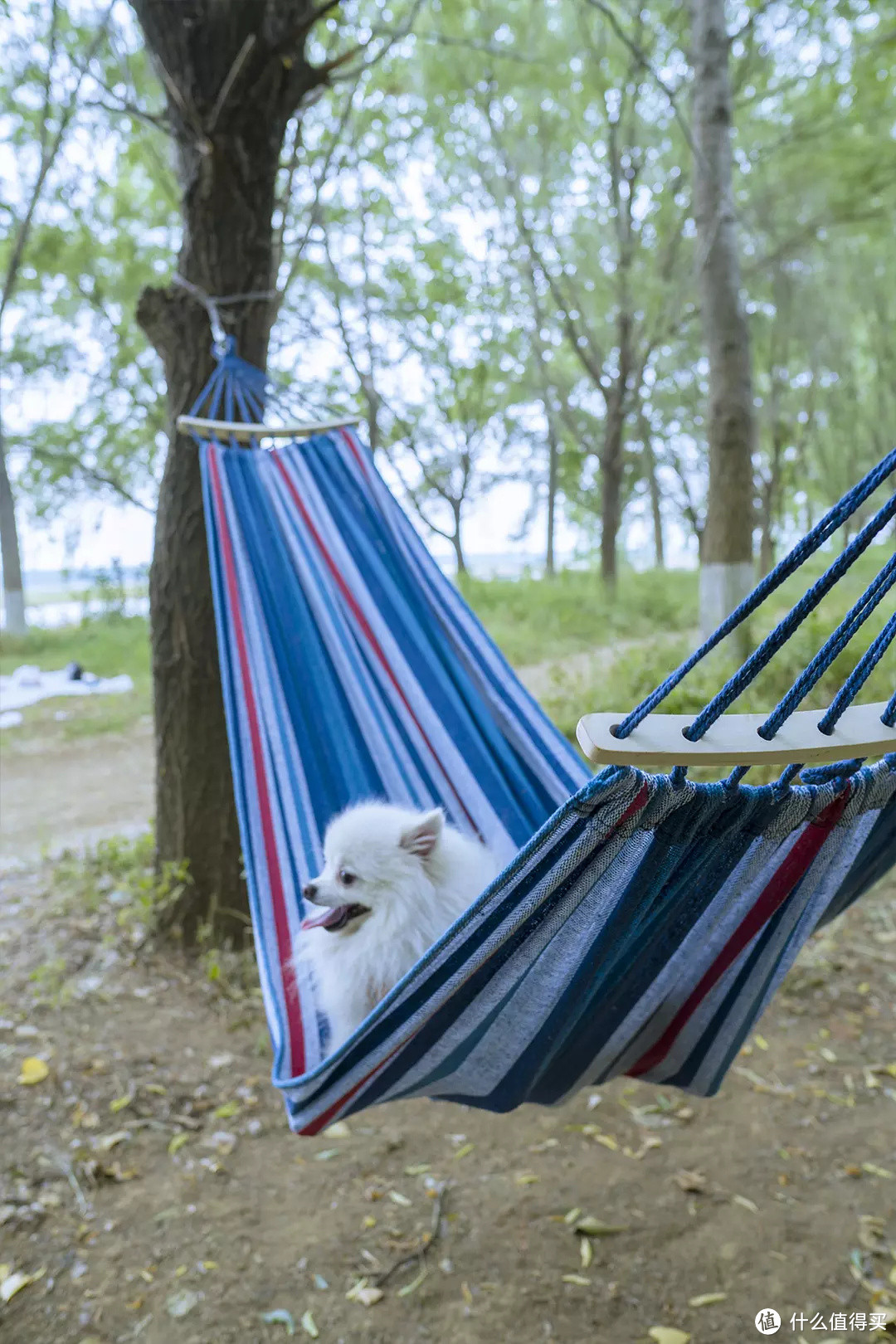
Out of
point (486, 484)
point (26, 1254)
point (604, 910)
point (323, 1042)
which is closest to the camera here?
point (604, 910)

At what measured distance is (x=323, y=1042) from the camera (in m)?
1.24

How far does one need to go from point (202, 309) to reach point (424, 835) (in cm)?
166

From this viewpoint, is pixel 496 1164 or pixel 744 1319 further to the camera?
pixel 496 1164

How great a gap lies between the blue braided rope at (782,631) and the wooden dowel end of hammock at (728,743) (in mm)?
16

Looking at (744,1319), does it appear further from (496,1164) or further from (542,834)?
(542,834)

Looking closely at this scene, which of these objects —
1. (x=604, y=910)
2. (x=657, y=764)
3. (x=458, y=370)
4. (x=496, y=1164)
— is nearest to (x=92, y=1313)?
(x=496, y=1164)

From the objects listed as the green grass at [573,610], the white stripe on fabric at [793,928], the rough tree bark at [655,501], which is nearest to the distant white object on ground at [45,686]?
the green grass at [573,610]

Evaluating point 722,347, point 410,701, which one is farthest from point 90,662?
point 410,701

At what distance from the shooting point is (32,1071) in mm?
1857

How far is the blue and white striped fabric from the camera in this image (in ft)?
2.84

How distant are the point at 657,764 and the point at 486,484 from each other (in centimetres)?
871

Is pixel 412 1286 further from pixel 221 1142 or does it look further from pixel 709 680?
pixel 709 680

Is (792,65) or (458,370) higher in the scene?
(792,65)

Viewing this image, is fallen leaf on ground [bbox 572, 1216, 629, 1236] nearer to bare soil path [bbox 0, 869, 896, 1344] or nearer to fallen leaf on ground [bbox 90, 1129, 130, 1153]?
bare soil path [bbox 0, 869, 896, 1344]
